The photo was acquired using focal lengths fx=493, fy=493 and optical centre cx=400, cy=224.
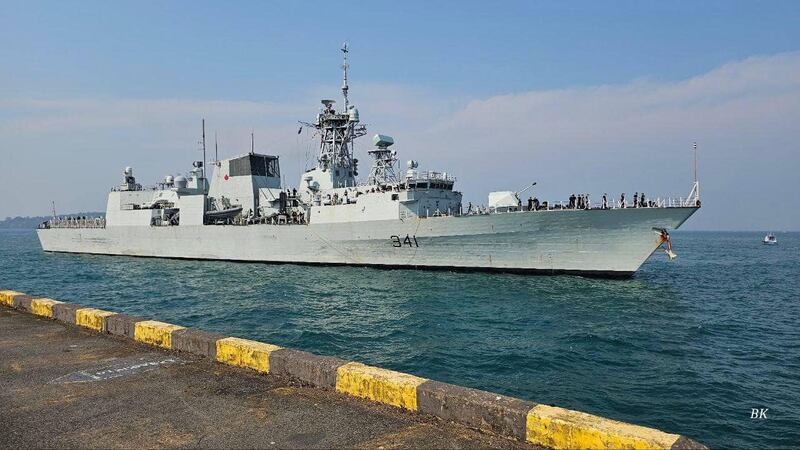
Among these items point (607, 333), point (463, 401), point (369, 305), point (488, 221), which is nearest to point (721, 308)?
point (607, 333)

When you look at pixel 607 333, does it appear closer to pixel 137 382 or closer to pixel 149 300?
pixel 137 382

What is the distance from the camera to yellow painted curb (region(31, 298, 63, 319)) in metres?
9.44

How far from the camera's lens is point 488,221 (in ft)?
83.6

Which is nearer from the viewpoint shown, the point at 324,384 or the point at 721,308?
the point at 324,384

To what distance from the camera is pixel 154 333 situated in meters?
7.32

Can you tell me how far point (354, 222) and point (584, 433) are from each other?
25543mm

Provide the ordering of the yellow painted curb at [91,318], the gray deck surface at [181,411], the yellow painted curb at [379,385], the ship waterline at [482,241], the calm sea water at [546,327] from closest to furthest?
the gray deck surface at [181,411] → the yellow painted curb at [379,385] → the yellow painted curb at [91,318] → the calm sea water at [546,327] → the ship waterline at [482,241]

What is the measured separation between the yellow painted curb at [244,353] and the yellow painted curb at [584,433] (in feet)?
11.0

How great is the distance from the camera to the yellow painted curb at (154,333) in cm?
715

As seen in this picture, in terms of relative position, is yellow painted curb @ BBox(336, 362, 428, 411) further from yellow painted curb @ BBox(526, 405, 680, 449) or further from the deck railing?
the deck railing

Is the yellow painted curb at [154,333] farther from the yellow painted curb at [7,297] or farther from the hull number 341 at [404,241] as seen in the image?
the hull number 341 at [404,241]

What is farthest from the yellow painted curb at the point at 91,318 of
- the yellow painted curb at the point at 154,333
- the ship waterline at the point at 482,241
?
the ship waterline at the point at 482,241

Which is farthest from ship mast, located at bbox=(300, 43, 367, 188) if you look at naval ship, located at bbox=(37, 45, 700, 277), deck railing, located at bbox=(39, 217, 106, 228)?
deck railing, located at bbox=(39, 217, 106, 228)

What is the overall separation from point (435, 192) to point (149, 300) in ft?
52.8
